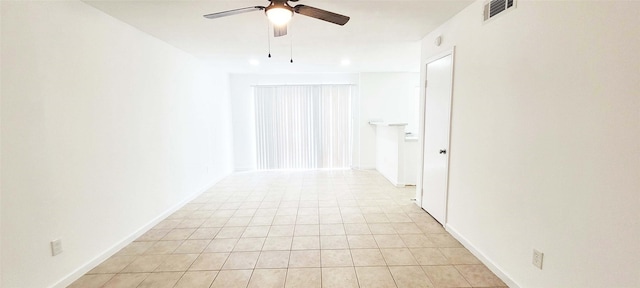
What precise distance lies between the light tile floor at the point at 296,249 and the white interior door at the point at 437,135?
26 cm

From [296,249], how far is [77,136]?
7.02ft

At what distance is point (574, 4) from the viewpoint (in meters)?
1.48

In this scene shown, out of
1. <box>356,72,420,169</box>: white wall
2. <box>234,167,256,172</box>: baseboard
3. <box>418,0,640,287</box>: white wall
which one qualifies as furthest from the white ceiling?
<box>234,167,256,172</box>: baseboard

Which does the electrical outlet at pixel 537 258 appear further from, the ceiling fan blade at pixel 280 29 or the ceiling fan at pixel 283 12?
the ceiling fan blade at pixel 280 29

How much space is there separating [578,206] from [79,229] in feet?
11.7

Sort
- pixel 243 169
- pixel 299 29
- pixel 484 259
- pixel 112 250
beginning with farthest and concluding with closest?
1. pixel 243 169
2. pixel 299 29
3. pixel 112 250
4. pixel 484 259

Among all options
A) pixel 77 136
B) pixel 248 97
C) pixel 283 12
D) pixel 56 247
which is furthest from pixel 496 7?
pixel 248 97

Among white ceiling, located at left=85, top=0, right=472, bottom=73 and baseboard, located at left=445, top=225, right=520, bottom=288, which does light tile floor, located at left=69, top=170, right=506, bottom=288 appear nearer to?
baseboard, located at left=445, top=225, right=520, bottom=288

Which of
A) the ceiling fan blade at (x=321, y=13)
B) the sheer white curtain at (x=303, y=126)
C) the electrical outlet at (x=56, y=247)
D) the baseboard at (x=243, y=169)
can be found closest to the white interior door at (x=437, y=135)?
the ceiling fan blade at (x=321, y=13)

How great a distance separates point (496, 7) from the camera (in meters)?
2.07

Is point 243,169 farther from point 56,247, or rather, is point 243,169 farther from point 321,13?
point 321,13

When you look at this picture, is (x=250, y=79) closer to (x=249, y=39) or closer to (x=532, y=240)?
(x=249, y=39)

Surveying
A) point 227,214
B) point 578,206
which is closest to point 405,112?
point 227,214

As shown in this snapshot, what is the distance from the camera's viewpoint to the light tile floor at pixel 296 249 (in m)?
2.15
